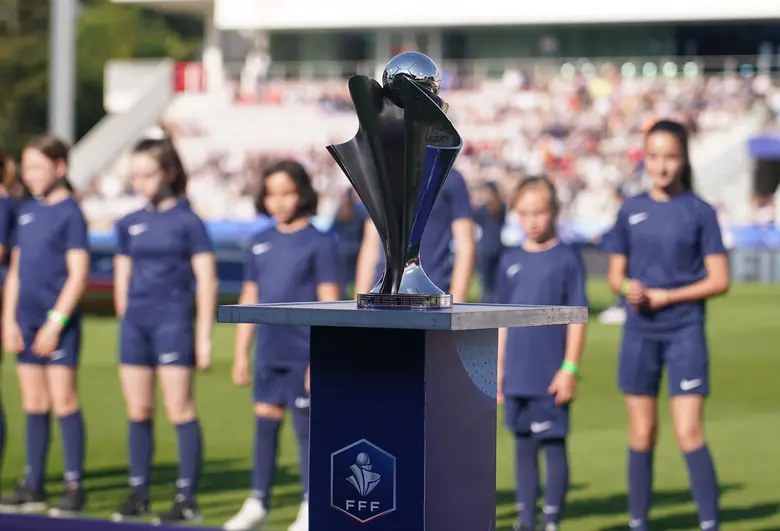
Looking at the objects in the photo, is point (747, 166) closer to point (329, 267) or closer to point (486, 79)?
point (486, 79)

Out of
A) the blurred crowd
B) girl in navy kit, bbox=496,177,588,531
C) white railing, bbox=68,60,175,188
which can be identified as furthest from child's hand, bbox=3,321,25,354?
white railing, bbox=68,60,175,188

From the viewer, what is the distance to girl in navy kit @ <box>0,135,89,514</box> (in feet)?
23.3

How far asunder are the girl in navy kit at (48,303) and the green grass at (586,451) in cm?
34

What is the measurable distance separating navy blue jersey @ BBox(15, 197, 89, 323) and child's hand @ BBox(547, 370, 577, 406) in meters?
2.47

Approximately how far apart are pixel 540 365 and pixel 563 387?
0.17m

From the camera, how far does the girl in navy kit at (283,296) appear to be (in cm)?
657

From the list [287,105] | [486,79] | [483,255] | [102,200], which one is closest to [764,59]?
[486,79]

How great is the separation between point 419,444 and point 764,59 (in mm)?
43616

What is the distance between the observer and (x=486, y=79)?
135 feet

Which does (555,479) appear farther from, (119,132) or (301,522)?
(119,132)

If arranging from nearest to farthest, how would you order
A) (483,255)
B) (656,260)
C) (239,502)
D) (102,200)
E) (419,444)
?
1. (419,444)
2. (656,260)
3. (239,502)
4. (483,255)
5. (102,200)

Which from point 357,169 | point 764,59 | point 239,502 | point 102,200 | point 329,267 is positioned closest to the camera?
point 357,169

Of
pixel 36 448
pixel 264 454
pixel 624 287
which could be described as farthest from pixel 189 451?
pixel 624 287

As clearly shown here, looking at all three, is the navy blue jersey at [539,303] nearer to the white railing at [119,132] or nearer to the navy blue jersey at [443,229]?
the navy blue jersey at [443,229]
